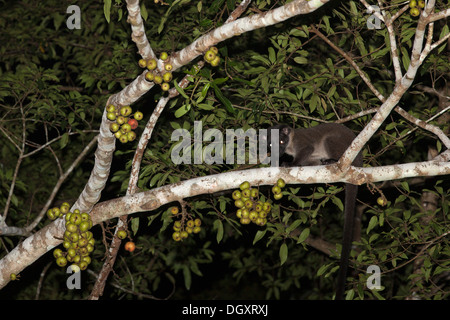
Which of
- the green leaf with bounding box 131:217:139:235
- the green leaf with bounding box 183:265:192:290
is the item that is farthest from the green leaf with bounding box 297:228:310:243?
the green leaf with bounding box 183:265:192:290

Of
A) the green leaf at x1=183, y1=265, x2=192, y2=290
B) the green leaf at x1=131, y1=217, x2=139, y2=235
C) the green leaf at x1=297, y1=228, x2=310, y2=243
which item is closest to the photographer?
the green leaf at x1=297, y1=228, x2=310, y2=243

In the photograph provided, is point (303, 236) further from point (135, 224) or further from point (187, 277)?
point (187, 277)

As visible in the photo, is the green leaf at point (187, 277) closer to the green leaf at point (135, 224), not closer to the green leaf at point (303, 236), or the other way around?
the green leaf at point (135, 224)

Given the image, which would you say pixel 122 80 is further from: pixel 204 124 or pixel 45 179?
pixel 45 179

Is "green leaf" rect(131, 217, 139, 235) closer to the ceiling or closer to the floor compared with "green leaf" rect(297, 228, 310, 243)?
closer to the ceiling

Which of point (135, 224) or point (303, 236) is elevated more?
point (135, 224)

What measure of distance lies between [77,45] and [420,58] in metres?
4.52

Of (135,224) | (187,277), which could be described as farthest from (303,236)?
(187,277)

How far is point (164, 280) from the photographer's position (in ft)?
35.5

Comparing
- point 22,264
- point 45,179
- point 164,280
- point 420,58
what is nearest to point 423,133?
point 420,58

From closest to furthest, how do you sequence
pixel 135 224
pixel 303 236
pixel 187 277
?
pixel 303 236, pixel 135 224, pixel 187 277

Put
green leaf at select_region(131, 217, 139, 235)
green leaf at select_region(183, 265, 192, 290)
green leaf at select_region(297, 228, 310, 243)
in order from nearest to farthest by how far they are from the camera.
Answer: green leaf at select_region(297, 228, 310, 243) < green leaf at select_region(131, 217, 139, 235) < green leaf at select_region(183, 265, 192, 290)

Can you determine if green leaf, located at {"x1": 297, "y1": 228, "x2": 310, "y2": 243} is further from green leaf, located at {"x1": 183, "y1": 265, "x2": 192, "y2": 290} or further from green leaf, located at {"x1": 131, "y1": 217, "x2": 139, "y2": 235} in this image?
green leaf, located at {"x1": 183, "y1": 265, "x2": 192, "y2": 290}

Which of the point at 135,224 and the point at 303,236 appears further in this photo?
the point at 135,224
